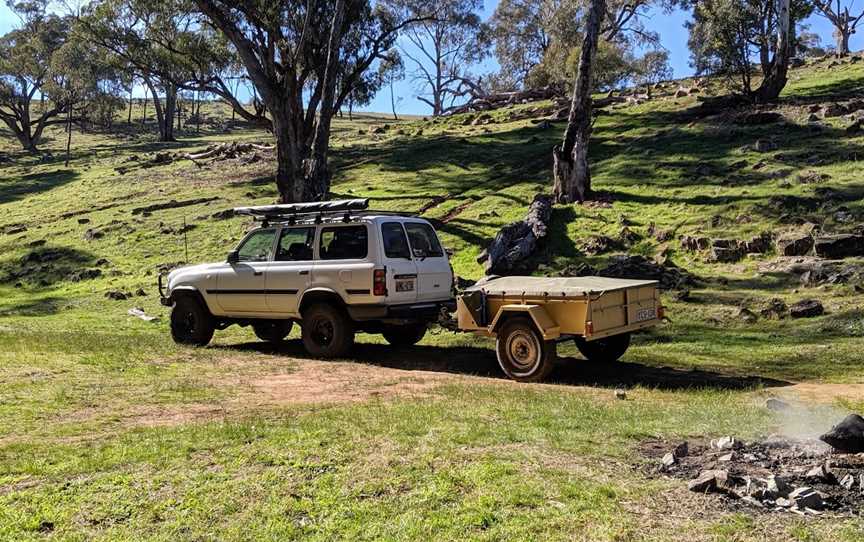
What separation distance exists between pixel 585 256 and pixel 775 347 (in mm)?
6982

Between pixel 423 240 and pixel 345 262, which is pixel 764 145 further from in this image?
pixel 345 262

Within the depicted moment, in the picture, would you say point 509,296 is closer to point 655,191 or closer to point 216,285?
point 216,285

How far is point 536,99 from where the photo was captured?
52062 millimetres

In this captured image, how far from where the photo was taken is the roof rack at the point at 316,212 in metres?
11.2

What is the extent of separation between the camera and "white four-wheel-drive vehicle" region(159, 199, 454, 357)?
10.8 metres

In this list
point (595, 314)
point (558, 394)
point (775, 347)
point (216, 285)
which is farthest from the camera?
point (216, 285)

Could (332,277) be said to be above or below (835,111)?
below

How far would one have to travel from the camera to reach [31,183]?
4475cm

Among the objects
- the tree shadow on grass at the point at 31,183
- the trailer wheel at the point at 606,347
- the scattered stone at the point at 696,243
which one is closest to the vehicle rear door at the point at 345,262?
the trailer wheel at the point at 606,347

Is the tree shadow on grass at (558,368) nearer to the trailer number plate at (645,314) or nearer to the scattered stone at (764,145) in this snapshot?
the trailer number plate at (645,314)

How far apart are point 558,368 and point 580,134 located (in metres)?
12.3

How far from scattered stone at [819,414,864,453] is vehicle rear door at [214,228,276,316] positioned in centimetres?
859

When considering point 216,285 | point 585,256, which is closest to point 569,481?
point 216,285

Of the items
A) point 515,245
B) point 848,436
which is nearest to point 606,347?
point 848,436
